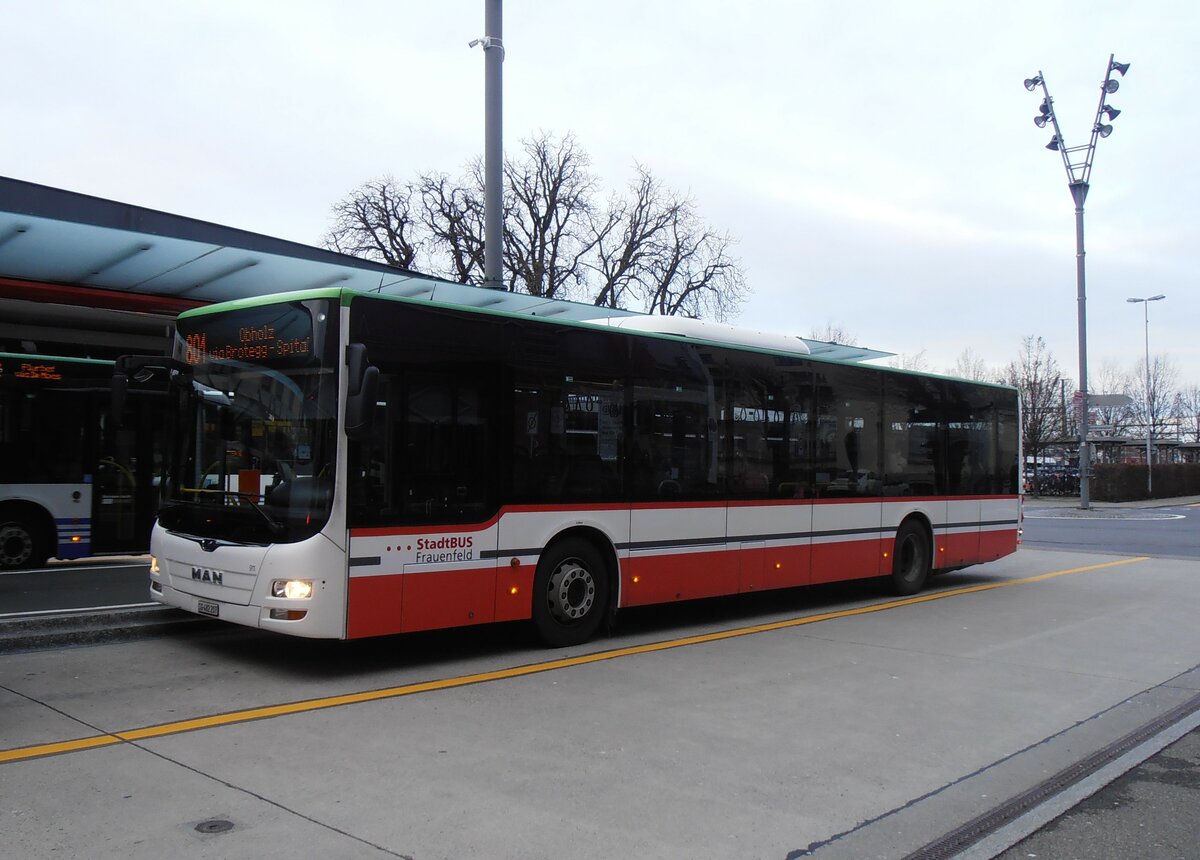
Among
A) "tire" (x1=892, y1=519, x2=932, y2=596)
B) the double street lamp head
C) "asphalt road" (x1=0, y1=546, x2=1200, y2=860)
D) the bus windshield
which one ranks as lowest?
"asphalt road" (x1=0, y1=546, x2=1200, y2=860)

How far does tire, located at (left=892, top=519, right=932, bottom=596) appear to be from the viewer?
42.5 ft

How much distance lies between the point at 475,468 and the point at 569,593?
5.46 ft

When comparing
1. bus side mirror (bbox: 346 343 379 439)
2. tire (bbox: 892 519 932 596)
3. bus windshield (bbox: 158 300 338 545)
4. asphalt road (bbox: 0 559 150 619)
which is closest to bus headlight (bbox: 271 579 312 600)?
bus windshield (bbox: 158 300 338 545)

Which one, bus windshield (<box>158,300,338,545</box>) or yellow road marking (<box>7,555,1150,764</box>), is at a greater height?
bus windshield (<box>158,300,338,545</box>)

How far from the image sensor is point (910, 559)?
13305 mm

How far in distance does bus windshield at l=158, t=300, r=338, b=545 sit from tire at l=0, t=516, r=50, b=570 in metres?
5.54

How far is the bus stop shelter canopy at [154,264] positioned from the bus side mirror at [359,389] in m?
4.89

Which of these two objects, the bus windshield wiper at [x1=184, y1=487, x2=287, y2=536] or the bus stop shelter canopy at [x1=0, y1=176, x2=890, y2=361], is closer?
the bus windshield wiper at [x1=184, y1=487, x2=287, y2=536]

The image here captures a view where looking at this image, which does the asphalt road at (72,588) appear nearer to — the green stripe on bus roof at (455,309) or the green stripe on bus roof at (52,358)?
the green stripe on bus roof at (52,358)

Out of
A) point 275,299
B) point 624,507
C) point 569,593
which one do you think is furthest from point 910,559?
point 275,299

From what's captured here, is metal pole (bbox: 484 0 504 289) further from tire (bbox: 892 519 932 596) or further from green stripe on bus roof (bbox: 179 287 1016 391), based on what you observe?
tire (bbox: 892 519 932 596)

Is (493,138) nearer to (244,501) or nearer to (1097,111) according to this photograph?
(244,501)

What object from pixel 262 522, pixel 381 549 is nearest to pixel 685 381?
pixel 381 549

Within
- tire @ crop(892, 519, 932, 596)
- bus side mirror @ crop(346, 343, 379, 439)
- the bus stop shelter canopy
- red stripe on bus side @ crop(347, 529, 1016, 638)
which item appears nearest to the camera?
bus side mirror @ crop(346, 343, 379, 439)
